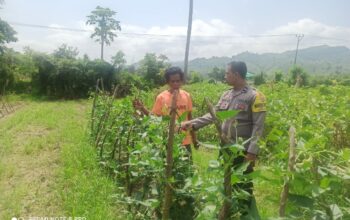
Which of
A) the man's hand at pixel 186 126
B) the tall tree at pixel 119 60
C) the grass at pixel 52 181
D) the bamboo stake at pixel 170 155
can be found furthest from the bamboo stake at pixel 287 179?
the tall tree at pixel 119 60

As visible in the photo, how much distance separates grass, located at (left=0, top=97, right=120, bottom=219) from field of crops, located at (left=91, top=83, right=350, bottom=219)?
22 cm

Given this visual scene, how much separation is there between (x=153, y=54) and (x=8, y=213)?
2338cm

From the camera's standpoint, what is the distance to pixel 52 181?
495 cm

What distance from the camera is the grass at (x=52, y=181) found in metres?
4.00

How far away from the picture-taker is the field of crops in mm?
1413

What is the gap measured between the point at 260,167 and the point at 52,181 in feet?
12.6

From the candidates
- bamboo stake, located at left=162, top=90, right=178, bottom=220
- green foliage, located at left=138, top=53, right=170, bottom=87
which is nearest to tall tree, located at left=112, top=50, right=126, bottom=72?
green foliage, located at left=138, top=53, right=170, bottom=87

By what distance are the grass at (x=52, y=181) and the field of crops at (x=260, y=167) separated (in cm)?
22

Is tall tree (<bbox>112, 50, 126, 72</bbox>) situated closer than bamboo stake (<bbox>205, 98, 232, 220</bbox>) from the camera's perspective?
No

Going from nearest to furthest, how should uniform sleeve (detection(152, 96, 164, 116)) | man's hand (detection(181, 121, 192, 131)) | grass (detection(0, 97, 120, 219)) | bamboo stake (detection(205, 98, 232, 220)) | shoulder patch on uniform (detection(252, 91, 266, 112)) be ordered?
bamboo stake (detection(205, 98, 232, 220)), man's hand (detection(181, 121, 192, 131)), shoulder patch on uniform (detection(252, 91, 266, 112)), grass (detection(0, 97, 120, 219)), uniform sleeve (detection(152, 96, 164, 116))

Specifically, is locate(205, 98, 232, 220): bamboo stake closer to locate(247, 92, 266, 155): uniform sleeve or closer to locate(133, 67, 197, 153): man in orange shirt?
locate(247, 92, 266, 155): uniform sleeve

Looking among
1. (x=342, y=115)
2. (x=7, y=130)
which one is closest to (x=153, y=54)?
(x=7, y=130)

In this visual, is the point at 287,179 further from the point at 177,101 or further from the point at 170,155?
the point at 177,101

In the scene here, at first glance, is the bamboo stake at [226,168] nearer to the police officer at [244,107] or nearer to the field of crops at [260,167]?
the field of crops at [260,167]
